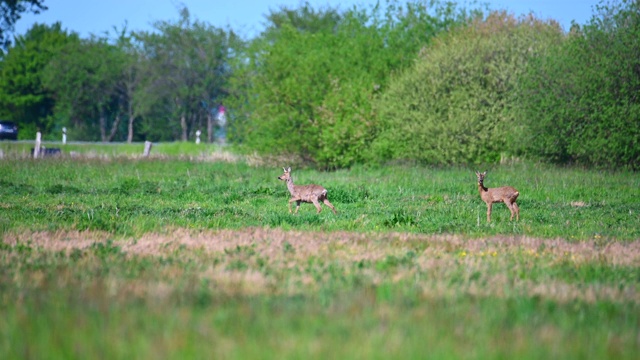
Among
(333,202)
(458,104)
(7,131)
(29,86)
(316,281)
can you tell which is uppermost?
(29,86)

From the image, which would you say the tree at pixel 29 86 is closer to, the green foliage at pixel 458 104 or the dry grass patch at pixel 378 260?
the green foliage at pixel 458 104

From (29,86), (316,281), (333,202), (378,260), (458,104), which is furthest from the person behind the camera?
(29,86)

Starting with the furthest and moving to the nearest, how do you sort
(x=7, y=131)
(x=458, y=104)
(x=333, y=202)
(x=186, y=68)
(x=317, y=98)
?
(x=186, y=68) < (x=7, y=131) < (x=317, y=98) < (x=458, y=104) < (x=333, y=202)

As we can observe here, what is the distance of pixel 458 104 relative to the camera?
39875 mm

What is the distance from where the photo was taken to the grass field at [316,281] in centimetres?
643

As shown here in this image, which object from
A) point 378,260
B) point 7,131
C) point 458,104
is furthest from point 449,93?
point 7,131

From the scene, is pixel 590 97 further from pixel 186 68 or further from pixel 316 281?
pixel 186 68

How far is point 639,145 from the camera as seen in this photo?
35.1 metres

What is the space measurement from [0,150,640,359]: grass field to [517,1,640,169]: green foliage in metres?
17.4

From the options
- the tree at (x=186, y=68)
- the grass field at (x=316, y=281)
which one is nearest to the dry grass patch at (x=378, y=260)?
the grass field at (x=316, y=281)

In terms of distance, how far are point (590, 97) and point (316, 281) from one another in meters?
30.6

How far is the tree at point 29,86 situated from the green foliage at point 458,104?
5707 cm

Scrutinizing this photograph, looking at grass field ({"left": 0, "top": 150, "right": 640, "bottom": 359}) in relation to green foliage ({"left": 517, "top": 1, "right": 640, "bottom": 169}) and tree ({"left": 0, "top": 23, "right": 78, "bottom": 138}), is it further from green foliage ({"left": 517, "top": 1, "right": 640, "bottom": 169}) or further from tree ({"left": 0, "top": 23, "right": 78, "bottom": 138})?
tree ({"left": 0, "top": 23, "right": 78, "bottom": 138})

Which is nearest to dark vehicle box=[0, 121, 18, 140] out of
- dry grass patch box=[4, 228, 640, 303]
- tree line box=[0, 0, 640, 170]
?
tree line box=[0, 0, 640, 170]
